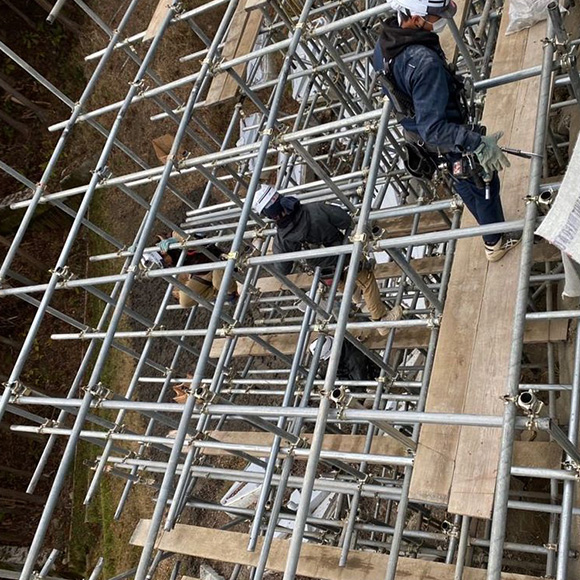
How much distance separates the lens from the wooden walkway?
3316mm

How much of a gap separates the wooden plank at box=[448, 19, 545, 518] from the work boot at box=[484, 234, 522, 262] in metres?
0.04

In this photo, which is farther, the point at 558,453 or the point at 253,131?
the point at 253,131

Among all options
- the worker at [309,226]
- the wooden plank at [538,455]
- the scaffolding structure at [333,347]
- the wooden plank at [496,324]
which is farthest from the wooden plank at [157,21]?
the wooden plank at [538,455]

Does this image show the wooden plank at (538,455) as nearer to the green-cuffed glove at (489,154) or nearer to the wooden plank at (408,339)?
the wooden plank at (408,339)

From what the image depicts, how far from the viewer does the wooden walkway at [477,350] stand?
3.32 meters

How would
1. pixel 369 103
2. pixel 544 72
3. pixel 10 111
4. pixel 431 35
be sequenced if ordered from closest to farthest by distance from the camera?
pixel 544 72, pixel 431 35, pixel 369 103, pixel 10 111

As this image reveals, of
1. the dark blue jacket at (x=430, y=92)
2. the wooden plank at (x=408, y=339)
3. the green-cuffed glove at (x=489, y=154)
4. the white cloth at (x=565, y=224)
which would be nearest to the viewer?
the white cloth at (x=565, y=224)

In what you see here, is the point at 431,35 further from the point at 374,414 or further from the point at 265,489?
the point at 265,489

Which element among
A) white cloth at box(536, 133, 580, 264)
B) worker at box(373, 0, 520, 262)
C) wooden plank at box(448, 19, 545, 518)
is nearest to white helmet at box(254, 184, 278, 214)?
worker at box(373, 0, 520, 262)

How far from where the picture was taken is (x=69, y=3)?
11703 mm

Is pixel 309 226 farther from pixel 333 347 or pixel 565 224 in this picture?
pixel 565 224

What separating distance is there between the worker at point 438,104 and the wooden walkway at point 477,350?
21 centimetres

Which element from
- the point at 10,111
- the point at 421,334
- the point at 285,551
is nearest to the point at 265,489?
the point at 285,551

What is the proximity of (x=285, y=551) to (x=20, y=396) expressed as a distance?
2568 mm
